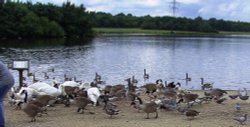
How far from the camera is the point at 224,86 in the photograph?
32531 mm

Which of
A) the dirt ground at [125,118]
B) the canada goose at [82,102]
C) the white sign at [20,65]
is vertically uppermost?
the white sign at [20,65]

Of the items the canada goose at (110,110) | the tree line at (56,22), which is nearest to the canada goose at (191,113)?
the canada goose at (110,110)

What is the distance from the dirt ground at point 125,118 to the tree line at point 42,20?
78279 mm

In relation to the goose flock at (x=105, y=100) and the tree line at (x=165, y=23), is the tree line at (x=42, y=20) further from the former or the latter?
the goose flock at (x=105, y=100)

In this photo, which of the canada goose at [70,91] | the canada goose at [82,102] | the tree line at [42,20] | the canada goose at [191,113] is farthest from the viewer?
the tree line at [42,20]

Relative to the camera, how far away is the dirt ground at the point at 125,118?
14.5 metres

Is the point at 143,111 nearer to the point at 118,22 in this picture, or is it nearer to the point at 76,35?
the point at 76,35

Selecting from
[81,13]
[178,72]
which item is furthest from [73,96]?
[81,13]

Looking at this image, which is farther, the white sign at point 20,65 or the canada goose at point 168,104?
the white sign at point 20,65

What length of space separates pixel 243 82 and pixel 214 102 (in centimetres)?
1657

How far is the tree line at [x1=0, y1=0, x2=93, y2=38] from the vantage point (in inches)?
4264

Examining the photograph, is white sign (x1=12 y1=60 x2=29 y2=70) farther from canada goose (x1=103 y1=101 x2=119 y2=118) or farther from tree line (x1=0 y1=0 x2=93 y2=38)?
tree line (x1=0 y1=0 x2=93 y2=38)

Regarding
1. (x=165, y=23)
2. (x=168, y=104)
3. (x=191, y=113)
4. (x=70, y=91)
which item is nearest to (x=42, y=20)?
(x=165, y=23)

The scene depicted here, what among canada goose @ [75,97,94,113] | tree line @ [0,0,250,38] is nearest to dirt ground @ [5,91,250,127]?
canada goose @ [75,97,94,113]
